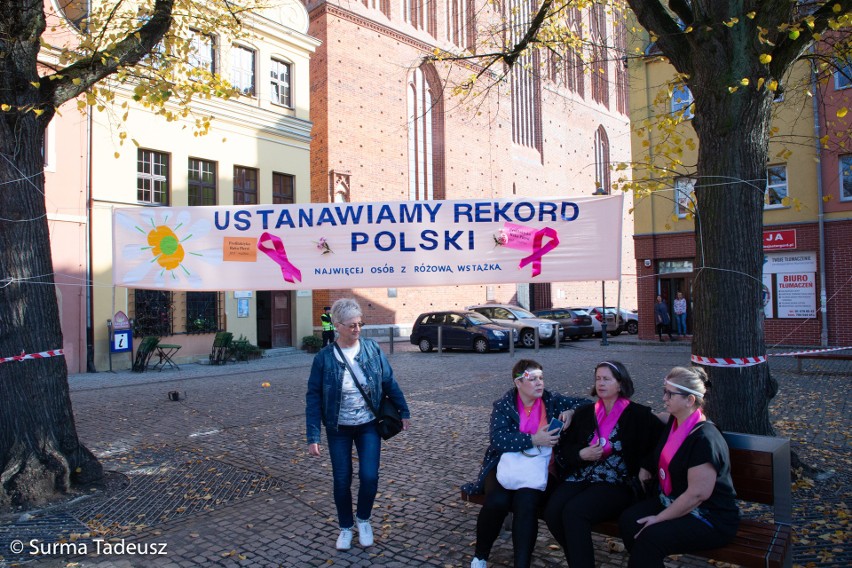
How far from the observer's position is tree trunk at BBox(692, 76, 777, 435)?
18.0 feet

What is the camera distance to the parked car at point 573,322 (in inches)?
993

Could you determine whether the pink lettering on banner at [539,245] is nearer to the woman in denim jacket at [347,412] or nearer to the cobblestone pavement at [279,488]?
the woman in denim jacket at [347,412]

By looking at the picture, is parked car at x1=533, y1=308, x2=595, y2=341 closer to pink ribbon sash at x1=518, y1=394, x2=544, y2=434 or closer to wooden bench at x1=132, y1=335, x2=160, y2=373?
wooden bench at x1=132, y1=335, x2=160, y2=373

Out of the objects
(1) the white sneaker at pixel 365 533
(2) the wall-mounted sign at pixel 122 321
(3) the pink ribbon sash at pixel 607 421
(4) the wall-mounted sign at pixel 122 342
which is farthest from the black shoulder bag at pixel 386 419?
(2) the wall-mounted sign at pixel 122 321

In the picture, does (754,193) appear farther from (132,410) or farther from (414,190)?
(414,190)

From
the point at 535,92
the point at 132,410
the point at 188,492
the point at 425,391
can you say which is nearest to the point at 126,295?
the point at 132,410

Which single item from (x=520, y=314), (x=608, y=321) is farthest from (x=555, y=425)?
(x=608, y=321)

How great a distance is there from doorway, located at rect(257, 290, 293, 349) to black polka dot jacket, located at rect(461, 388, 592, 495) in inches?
770

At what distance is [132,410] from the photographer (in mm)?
10617

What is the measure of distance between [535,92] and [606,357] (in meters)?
26.1

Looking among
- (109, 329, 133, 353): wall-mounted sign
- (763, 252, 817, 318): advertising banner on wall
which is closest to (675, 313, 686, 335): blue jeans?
(763, 252, 817, 318): advertising banner on wall

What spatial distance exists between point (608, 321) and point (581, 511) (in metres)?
25.3

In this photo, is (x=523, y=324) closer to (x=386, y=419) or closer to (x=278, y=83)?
(x=278, y=83)

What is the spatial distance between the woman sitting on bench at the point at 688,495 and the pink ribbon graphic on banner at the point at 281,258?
3223 millimetres
